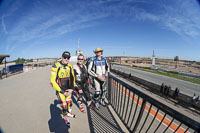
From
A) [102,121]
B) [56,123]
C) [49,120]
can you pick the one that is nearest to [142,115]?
[102,121]

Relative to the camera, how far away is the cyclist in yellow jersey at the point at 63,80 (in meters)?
2.23

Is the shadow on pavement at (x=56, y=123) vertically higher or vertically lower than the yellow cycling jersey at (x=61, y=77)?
lower

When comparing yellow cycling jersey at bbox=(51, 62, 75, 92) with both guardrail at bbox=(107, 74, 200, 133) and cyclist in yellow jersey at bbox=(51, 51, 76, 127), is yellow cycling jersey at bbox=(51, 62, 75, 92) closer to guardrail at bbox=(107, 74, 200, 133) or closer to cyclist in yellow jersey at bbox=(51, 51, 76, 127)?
cyclist in yellow jersey at bbox=(51, 51, 76, 127)

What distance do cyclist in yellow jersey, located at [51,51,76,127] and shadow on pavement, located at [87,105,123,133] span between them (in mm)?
675

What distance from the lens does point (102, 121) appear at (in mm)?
2400

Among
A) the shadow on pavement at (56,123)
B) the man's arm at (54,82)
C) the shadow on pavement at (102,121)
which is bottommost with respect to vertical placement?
the shadow on pavement at (102,121)

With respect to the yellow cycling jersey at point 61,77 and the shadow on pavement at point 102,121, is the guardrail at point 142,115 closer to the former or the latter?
the shadow on pavement at point 102,121

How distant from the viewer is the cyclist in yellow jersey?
2.23m

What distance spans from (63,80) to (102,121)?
1520mm

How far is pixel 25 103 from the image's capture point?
3340 millimetres

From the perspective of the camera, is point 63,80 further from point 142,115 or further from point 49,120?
point 142,115

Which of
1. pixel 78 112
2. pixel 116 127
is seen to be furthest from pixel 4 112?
pixel 116 127

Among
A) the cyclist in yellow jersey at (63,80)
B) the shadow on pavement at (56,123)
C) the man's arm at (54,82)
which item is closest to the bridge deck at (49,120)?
the shadow on pavement at (56,123)

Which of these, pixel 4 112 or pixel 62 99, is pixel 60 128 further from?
pixel 4 112
